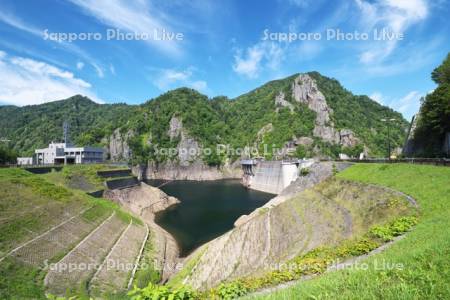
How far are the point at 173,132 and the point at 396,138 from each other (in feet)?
460

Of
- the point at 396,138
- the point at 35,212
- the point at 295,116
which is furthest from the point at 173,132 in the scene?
the point at 35,212

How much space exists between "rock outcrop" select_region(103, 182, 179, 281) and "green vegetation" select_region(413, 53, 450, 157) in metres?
42.7

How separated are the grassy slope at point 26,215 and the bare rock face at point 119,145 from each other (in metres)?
130

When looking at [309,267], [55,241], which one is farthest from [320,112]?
[309,267]

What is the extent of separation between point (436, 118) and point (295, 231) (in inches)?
1373

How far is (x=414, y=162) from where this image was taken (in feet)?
100

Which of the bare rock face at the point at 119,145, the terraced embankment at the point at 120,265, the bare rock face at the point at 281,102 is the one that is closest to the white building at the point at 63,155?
the terraced embankment at the point at 120,265

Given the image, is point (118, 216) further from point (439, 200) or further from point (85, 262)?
point (439, 200)

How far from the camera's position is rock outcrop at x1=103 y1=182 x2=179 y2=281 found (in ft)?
105

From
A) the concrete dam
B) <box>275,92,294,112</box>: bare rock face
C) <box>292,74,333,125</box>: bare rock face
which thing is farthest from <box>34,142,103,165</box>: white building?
<box>275,92,294,112</box>: bare rock face

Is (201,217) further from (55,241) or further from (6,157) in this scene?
(6,157)

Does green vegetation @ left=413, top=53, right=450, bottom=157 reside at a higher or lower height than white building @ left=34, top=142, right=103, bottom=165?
higher

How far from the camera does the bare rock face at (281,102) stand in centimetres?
16773

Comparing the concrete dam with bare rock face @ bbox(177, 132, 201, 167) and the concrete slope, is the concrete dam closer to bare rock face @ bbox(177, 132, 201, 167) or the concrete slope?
the concrete slope
